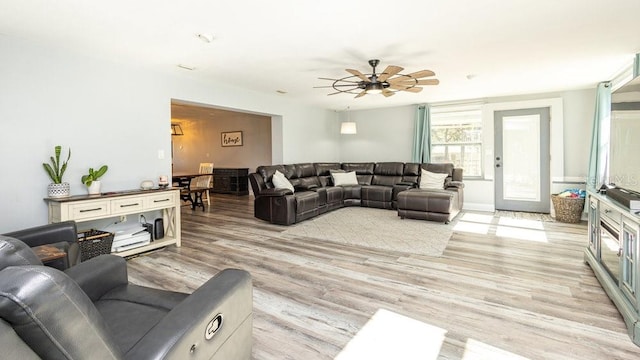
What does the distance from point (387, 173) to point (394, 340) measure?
5.42 metres

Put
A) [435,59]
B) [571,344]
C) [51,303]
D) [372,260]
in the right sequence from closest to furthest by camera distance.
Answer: [51,303], [571,344], [372,260], [435,59]

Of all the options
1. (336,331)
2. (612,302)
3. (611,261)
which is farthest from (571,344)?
(336,331)

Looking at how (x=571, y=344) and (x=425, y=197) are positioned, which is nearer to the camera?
(x=571, y=344)

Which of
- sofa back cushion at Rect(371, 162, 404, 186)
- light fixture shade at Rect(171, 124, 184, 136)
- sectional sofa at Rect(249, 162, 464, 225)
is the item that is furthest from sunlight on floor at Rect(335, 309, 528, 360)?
light fixture shade at Rect(171, 124, 184, 136)

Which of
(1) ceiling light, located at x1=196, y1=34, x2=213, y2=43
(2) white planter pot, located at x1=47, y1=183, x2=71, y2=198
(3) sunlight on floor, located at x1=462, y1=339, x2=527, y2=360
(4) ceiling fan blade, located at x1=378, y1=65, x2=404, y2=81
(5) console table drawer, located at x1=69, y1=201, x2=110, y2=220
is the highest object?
(1) ceiling light, located at x1=196, y1=34, x2=213, y2=43

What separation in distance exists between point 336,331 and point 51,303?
1690mm

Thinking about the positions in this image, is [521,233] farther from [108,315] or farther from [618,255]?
[108,315]

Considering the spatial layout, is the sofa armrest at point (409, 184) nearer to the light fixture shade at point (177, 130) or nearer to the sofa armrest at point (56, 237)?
the sofa armrest at point (56, 237)

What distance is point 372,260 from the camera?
11.1 feet

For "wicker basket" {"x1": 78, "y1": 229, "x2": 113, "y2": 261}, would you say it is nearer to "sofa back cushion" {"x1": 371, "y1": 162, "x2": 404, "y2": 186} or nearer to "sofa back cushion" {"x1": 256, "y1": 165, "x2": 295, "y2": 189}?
"sofa back cushion" {"x1": 256, "y1": 165, "x2": 295, "y2": 189}

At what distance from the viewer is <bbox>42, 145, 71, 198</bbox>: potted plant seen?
319 cm

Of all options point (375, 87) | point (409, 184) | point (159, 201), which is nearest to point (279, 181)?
point (159, 201)

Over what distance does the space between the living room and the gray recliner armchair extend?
0.70 metres

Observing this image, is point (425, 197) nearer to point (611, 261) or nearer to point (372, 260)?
point (372, 260)
